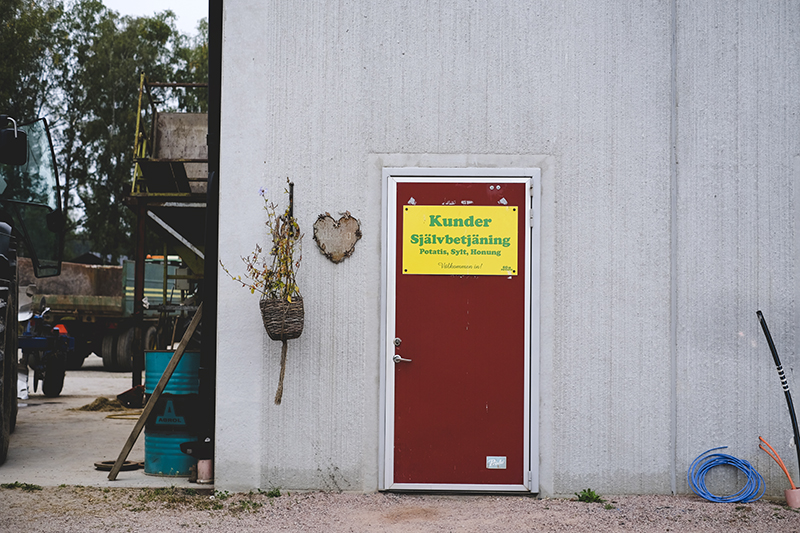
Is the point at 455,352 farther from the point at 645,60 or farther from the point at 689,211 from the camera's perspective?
the point at 645,60

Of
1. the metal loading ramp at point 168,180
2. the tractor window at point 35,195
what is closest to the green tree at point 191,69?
the metal loading ramp at point 168,180

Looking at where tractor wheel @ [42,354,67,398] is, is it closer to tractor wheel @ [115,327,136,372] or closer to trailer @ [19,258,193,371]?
trailer @ [19,258,193,371]

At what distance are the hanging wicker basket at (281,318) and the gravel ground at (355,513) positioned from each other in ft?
3.86

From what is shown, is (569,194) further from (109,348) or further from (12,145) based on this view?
(109,348)

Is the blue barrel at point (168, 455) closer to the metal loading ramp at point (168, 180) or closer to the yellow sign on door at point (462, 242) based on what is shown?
the yellow sign on door at point (462, 242)

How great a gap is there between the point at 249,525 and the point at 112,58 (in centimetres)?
3062

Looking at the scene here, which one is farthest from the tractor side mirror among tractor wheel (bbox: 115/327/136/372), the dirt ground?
tractor wheel (bbox: 115/327/136/372)

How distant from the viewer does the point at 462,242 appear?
5566 mm

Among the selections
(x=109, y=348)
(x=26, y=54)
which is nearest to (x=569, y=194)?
(x=109, y=348)

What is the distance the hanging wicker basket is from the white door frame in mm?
645

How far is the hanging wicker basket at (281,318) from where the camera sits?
17.3ft

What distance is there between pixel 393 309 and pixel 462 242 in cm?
71

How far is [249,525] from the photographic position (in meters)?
4.78

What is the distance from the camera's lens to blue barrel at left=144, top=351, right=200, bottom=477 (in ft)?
19.7
